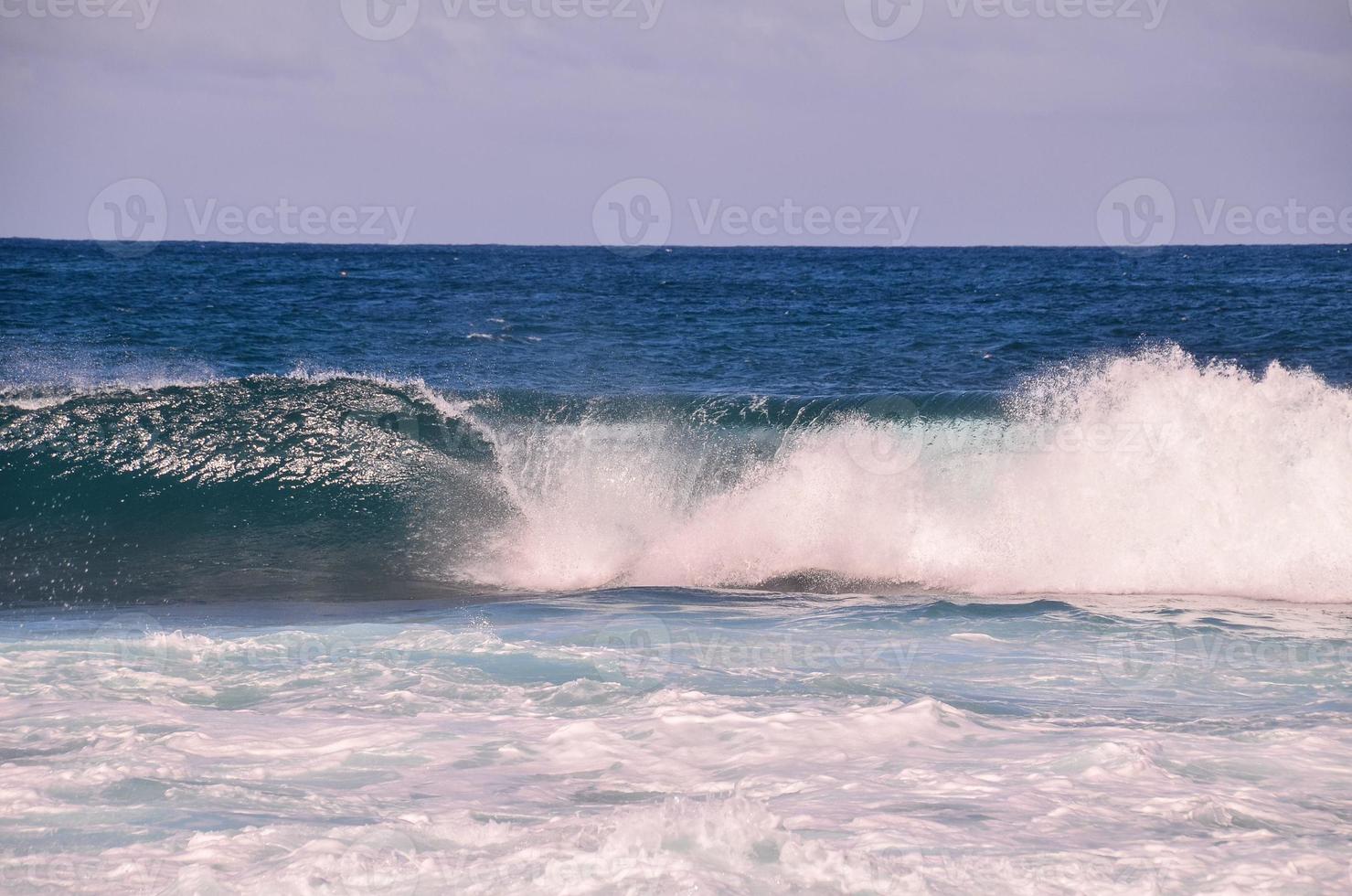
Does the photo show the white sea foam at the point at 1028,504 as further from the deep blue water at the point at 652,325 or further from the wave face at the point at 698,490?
the deep blue water at the point at 652,325

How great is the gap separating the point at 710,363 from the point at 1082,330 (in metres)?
10.3

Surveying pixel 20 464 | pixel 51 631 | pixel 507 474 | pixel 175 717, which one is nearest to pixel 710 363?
pixel 507 474

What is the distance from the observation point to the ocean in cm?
395

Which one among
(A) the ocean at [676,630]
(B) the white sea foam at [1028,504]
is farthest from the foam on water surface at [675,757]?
(B) the white sea foam at [1028,504]

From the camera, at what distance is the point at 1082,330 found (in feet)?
86.6

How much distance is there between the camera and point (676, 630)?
7.52 m

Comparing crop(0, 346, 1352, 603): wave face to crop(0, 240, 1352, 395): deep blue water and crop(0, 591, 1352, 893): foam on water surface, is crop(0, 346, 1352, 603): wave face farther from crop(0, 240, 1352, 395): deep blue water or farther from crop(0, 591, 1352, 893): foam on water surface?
crop(0, 240, 1352, 395): deep blue water

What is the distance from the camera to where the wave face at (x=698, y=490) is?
9.55 m

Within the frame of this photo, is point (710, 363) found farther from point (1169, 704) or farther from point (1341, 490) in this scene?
point (1169, 704)

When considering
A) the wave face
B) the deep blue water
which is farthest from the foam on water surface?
the deep blue water

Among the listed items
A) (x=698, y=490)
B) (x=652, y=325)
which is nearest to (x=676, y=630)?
(x=698, y=490)

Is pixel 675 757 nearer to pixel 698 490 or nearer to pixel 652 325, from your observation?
pixel 698 490

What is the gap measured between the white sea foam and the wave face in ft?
0.08

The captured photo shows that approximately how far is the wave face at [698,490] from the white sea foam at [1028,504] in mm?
24
